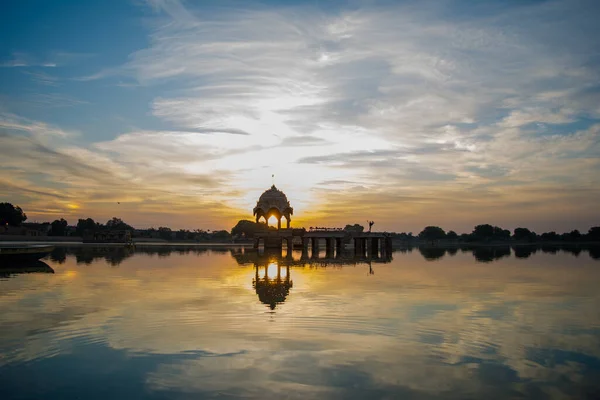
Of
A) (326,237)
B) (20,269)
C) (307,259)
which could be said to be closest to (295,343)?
(20,269)

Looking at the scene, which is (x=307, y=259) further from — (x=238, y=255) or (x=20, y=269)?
(x=20, y=269)

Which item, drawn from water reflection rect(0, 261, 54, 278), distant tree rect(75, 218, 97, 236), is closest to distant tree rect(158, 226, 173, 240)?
distant tree rect(75, 218, 97, 236)

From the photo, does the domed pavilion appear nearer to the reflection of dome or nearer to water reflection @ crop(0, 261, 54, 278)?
water reflection @ crop(0, 261, 54, 278)

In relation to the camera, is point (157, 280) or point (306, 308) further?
point (157, 280)

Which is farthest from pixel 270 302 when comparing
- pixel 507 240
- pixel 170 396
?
pixel 507 240

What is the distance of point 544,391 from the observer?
10.4 meters

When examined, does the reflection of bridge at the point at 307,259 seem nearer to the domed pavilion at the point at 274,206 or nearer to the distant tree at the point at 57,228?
the domed pavilion at the point at 274,206

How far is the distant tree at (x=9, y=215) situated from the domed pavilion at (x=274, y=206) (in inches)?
2481

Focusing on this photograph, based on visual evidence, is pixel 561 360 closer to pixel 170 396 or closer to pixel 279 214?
pixel 170 396

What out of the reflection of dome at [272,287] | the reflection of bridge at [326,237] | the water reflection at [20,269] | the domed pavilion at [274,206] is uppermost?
the domed pavilion at [274,206]

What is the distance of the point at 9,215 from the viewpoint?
113 m

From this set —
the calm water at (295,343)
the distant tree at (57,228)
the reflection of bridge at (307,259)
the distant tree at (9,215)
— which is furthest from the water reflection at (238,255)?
the distant tree at (57,228)

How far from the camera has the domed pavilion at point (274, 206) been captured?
8412 cm

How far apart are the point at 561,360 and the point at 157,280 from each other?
2366 centimetres
